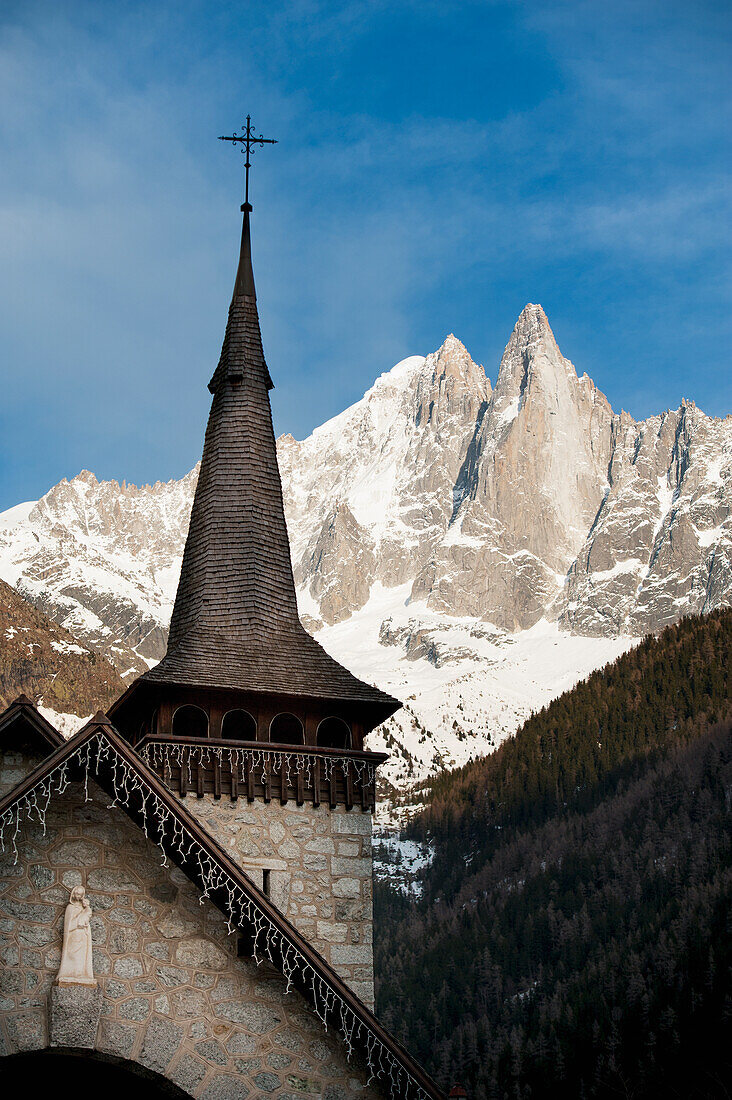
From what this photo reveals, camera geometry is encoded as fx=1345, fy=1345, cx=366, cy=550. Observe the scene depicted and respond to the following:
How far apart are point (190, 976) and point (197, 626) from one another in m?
12.6

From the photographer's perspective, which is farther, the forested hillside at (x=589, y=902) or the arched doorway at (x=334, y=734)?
the forested hillside at (x=589, y=902)

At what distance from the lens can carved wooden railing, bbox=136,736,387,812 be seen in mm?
20375

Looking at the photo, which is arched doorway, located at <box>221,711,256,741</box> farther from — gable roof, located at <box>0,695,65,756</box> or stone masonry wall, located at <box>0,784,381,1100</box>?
stone masonry wall, located at <box>0,784,381,1100</box>

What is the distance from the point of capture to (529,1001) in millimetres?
94812

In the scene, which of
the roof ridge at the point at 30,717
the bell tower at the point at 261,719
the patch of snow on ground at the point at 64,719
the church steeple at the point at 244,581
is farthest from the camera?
the patch of snow on ground at the point at 64,719

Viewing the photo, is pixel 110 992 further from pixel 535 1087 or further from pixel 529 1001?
pixel 529 1001

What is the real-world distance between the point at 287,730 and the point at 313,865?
258 centimetres

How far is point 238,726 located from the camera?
2192 centimetres

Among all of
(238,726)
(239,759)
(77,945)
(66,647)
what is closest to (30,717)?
(77,945)

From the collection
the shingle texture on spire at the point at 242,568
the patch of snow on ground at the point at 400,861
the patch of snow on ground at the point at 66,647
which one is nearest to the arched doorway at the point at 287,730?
the shingle texture on spire at the point at 242,568

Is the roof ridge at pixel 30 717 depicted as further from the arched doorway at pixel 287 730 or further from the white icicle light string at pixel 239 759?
the arched doorway at pixel 287 730

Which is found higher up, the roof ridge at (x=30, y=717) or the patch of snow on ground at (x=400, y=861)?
the patch of snow on ground at (x=400, y=861)

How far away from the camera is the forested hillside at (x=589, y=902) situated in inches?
3036

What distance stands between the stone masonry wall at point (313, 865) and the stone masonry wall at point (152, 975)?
9.23 metres
